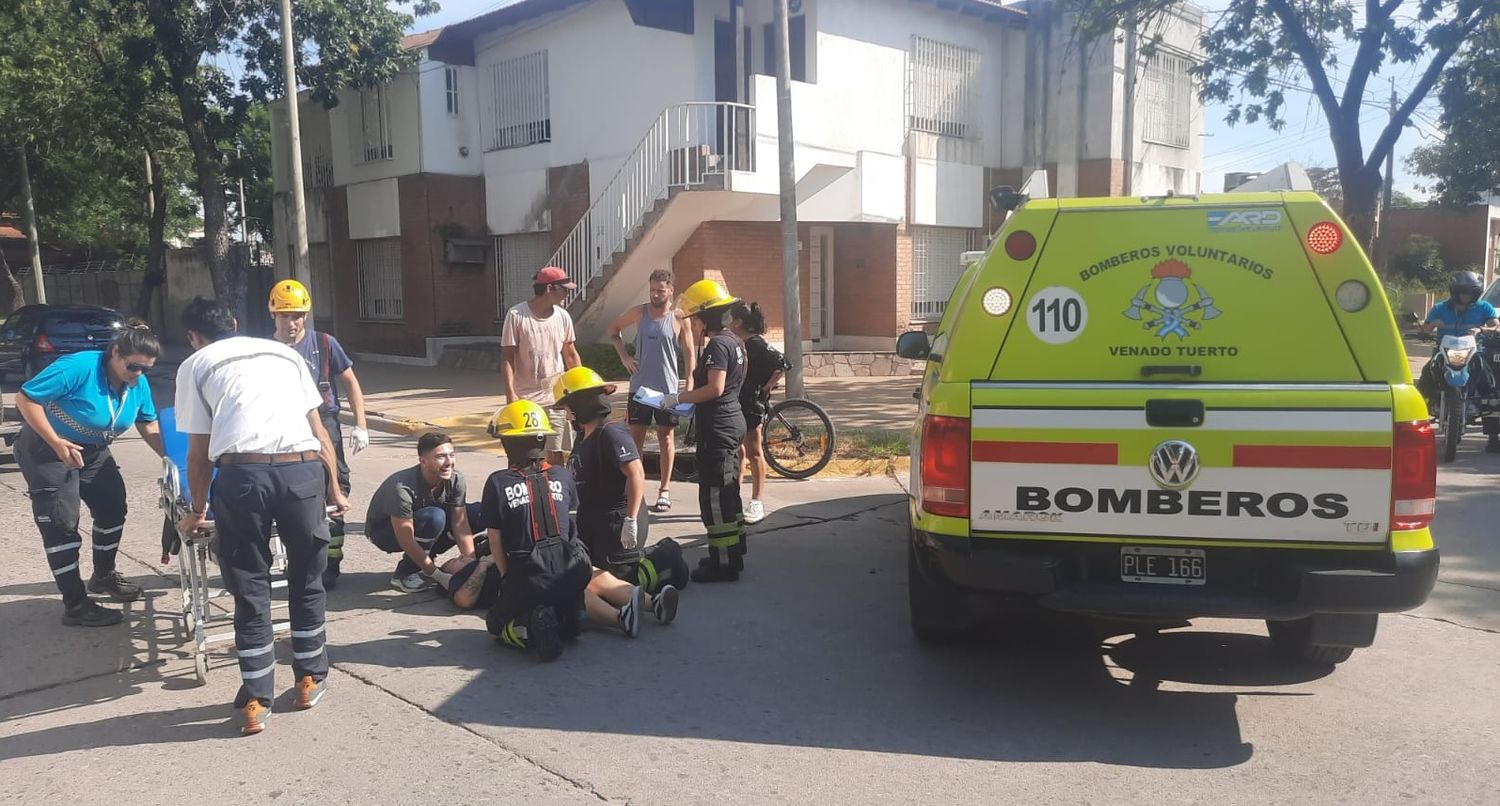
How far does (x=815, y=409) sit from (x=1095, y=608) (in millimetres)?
5576

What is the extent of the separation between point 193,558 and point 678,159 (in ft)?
37.1

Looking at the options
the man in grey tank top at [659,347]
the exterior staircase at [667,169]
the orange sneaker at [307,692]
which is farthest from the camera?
the exterior staircase at [667,169]

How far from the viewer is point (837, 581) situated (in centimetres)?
626

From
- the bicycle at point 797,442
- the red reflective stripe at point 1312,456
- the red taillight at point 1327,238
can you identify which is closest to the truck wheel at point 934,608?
the red reflective stripe at point 1312,456

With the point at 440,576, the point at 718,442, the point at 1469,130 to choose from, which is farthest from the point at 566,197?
the point at 1469,130

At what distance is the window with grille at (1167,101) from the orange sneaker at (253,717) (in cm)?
1844

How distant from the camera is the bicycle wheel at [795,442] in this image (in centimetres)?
952

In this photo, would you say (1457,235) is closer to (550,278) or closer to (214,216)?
(214,216)

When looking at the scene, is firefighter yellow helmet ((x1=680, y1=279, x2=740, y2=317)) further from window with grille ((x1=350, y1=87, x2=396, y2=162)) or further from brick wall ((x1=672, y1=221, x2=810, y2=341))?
window with grille ((x1=350, y1=87, x2=396, y2=162))

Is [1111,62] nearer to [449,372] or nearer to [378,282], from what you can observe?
[449,372]

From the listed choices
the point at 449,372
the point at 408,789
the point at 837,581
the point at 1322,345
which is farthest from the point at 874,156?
the point at 408,789

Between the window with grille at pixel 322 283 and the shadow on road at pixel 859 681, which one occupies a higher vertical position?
the window with grille at pixel 322 283

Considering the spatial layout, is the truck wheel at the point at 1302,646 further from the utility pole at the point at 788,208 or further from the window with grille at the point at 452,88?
the window with grille at the point at 452,88

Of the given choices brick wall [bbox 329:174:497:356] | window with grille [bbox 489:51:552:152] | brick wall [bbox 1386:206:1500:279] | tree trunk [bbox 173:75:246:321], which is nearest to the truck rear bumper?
window with grille [bbox 489:51:552:152]
